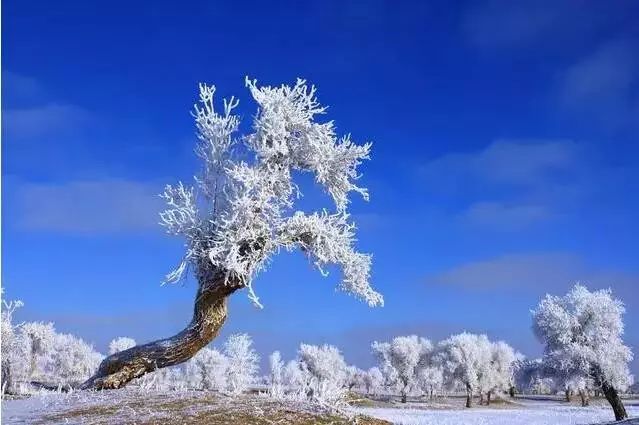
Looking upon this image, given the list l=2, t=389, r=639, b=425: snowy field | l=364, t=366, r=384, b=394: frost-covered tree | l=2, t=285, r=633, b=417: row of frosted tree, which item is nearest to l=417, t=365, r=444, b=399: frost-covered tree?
l=2, t=285, r=633, b=417: row of frosted tree

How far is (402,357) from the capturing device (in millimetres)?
131875

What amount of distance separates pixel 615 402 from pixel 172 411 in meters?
45.3

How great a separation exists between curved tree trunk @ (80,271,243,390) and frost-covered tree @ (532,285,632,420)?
3848 centimetres

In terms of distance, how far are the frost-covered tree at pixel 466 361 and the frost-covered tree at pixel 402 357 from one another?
7.74 metres

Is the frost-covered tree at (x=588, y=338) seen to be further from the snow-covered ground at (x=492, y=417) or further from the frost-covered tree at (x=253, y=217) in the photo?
the frost-covered tree at (x=253, y=217)

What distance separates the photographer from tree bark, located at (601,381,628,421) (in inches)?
1977

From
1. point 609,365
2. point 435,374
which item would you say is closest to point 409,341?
point 435,374

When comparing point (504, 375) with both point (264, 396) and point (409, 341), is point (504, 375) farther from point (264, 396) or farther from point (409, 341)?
point (264, 396)

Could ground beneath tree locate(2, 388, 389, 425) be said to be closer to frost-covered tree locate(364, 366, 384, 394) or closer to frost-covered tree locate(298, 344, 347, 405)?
frost-covered tree locate(298, 344, 347, 405)

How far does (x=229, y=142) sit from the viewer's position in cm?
2300

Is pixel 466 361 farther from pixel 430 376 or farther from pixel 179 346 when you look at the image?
pixel 179 346

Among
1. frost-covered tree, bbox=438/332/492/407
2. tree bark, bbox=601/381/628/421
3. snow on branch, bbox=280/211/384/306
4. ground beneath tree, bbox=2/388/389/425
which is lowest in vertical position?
ground beneath tree, bbox=2/388/389/425

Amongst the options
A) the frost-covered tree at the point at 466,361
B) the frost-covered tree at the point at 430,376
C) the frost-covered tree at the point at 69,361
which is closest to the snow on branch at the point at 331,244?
the frost-covered tree at the point at 466,361

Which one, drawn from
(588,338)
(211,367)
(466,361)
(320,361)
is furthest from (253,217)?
(320,361)
